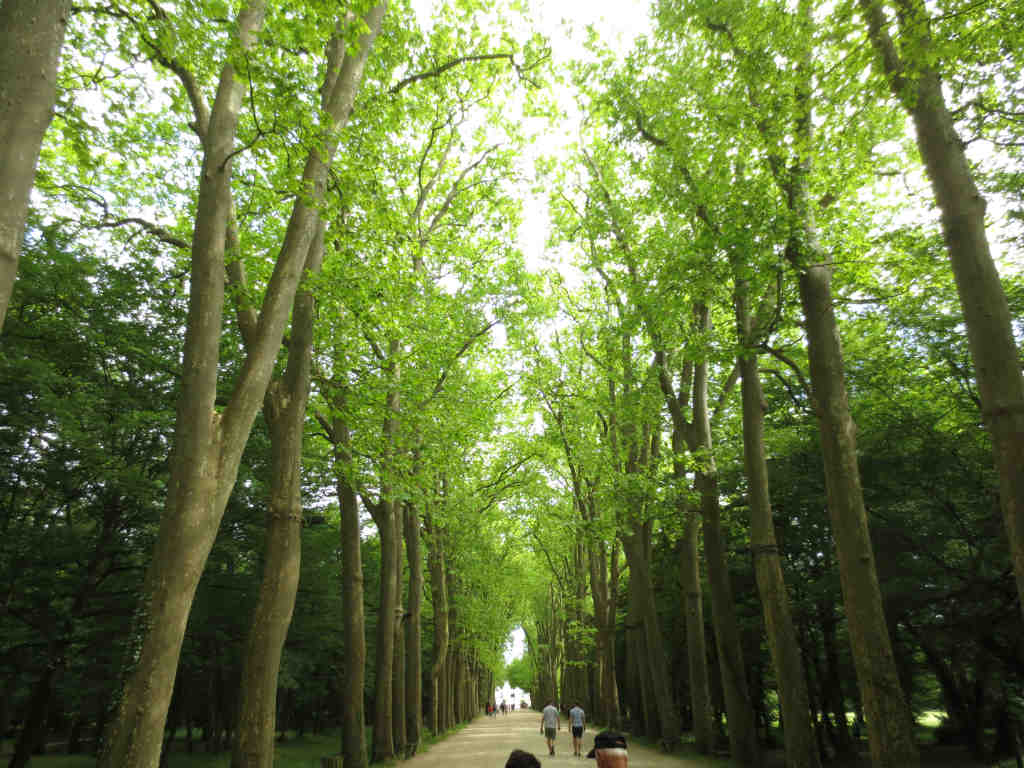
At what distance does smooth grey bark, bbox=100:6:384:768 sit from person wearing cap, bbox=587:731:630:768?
12.1 feet

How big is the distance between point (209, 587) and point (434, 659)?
30.9ft

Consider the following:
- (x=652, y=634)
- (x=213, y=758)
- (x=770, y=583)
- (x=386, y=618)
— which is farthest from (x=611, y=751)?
(x=213, y=758)

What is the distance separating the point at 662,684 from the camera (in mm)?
16844

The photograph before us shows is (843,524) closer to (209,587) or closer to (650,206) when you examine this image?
(650,206)

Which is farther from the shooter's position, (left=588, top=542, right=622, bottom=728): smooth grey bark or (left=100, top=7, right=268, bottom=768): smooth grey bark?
(left=588, top=542, right=622, bottom=728): smooth grey bark

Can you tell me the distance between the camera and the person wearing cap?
5.32m

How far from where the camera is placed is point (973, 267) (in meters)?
5.41

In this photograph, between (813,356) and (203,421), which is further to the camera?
(813,356)

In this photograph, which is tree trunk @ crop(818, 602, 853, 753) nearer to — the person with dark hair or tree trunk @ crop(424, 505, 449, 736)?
tree trunk @ crop(424, 505, 449, 736)

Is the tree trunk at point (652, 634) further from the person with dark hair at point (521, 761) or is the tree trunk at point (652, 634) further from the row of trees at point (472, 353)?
the person with dark hair at point (521, 761)

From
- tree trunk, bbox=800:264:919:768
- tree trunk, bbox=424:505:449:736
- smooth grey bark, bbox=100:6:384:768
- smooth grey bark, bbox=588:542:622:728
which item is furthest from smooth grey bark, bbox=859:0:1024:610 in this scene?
smooth grey bark, bbox=588:542:622:728

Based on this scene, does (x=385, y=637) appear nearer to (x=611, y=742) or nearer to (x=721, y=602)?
(x=721, y=602)

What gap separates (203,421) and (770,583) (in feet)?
31.1

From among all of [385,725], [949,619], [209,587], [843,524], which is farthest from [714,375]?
[209,587]
